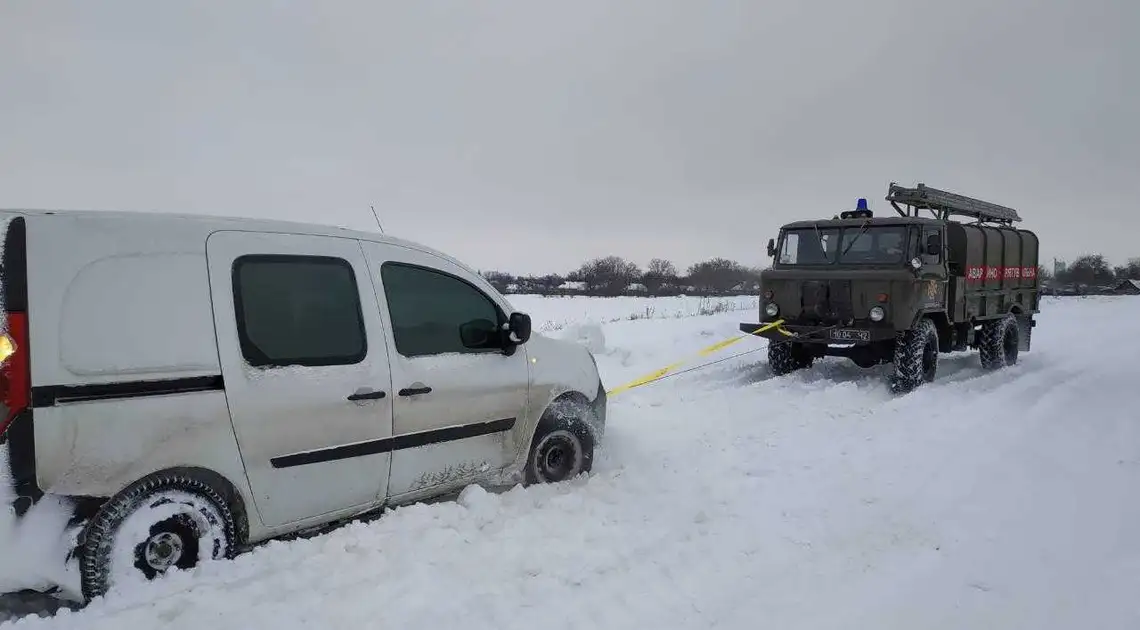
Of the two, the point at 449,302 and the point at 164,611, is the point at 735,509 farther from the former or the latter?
the point at 164,611

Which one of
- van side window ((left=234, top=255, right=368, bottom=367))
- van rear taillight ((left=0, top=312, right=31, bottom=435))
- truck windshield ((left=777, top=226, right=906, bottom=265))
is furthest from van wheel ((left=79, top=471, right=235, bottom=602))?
truck windshield ((left=777, top=226, right=906, bottom=265))

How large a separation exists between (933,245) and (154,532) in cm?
924

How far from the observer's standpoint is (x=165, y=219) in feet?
10.6

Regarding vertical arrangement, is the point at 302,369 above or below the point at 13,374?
below

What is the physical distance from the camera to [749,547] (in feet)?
12.6

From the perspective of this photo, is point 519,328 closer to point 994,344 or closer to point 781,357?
point 781,357

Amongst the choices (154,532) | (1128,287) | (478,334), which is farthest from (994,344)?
(1128,287)

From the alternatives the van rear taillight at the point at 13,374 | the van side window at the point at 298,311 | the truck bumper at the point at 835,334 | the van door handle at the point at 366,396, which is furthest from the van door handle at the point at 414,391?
the truck bumper at the point at 835,334

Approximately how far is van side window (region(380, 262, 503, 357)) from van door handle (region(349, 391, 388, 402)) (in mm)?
291

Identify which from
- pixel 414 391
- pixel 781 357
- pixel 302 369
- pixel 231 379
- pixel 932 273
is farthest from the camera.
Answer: pixel 781 357

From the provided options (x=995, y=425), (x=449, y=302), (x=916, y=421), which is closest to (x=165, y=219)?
(x=449, y=302)

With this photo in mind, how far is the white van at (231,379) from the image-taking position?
281cm

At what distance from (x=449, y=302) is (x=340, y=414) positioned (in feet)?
3.45

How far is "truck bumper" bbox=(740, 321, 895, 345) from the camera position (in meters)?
8.70
